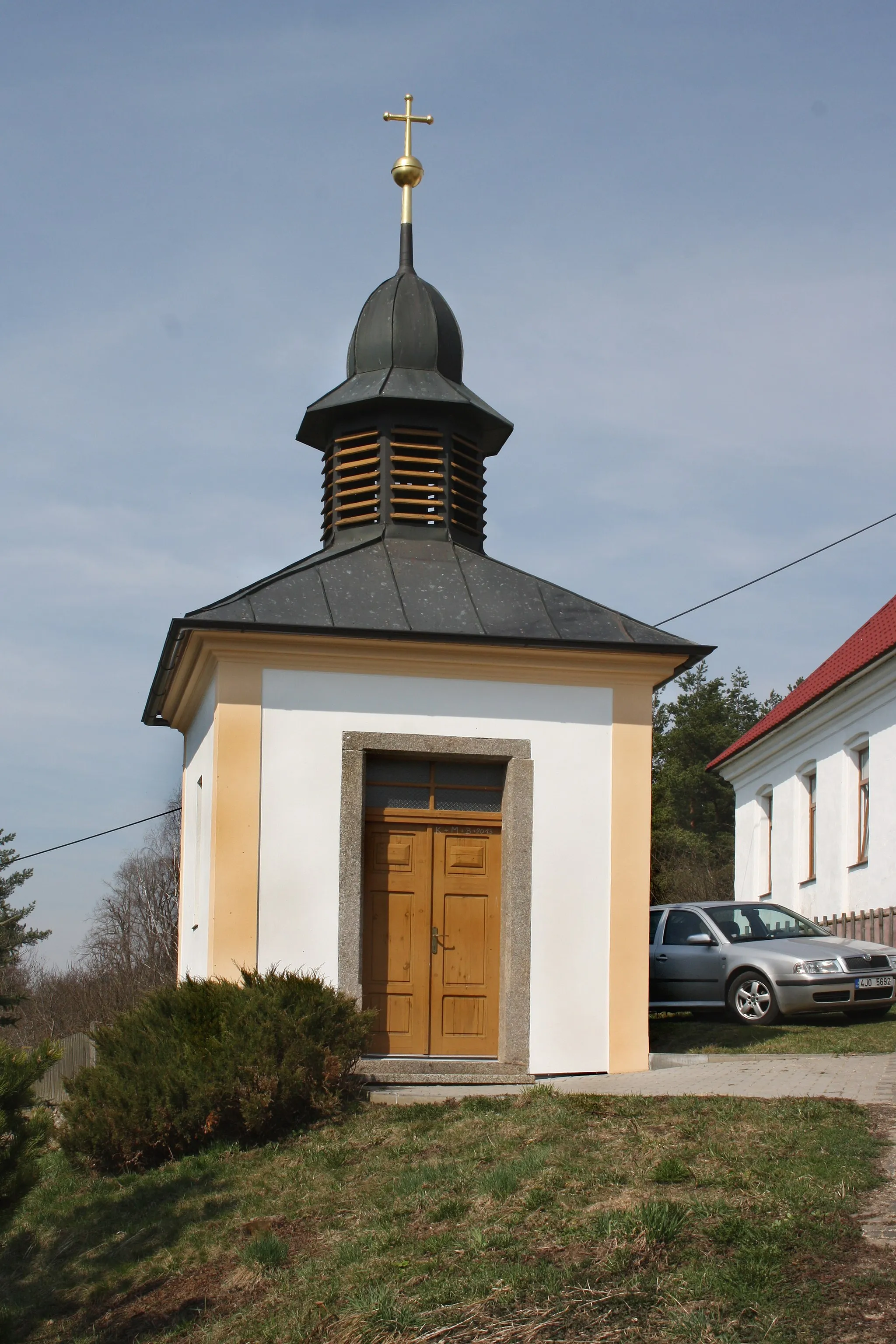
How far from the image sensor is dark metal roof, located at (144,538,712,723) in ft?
42.5

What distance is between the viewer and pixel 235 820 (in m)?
12.5

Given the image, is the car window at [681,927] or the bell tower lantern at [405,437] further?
the car window at [681,927]

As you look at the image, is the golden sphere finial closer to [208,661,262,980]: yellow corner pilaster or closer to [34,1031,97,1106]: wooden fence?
[208,661,262,980]: yellow corner pilaster

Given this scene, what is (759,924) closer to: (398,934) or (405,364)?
(398,934)

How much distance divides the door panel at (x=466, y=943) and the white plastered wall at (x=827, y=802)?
1111cm

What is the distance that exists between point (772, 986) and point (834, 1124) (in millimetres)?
7739

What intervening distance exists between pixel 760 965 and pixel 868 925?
21.1ft

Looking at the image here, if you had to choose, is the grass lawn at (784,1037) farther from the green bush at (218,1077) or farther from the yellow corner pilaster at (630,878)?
the green bush at (218,1077)

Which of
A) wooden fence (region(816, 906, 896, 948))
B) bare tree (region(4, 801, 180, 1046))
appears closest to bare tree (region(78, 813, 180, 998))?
bare tree (region(4, 801, 180, 1046))

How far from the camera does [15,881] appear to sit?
145 ft

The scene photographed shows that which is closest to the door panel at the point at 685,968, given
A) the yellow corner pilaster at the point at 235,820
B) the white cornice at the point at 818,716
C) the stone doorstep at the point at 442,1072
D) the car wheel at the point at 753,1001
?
the car wheel at the point at 753,1001

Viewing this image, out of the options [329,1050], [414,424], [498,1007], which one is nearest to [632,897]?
[498,1007]

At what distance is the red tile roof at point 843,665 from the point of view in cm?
2345

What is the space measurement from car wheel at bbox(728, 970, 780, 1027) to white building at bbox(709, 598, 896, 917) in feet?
21.7
